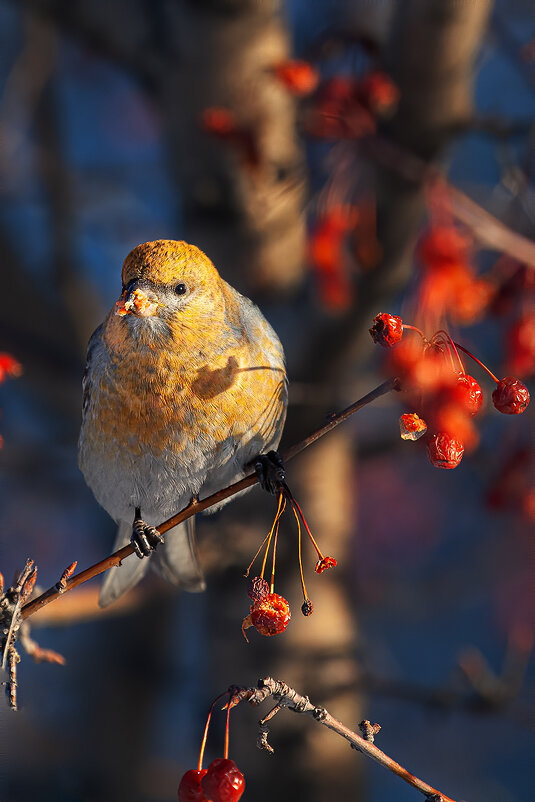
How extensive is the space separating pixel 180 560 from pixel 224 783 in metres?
0.99

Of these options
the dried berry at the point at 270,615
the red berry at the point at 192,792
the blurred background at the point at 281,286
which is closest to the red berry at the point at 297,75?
the blurred background at the point at 281,286

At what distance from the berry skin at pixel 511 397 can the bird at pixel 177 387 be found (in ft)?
1.53

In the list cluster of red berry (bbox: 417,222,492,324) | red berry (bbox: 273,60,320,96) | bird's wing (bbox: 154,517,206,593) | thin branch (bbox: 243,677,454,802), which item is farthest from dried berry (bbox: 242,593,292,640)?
red berry (bbox: 273,60,320,96)

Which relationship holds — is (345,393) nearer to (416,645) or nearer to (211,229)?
(211,229)

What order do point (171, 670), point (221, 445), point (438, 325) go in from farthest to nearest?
point (171, 670) < point (438, 325) < point (221, 445)

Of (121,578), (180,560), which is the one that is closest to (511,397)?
(180,560)

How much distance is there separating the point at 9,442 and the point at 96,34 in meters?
1.67

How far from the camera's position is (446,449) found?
4.25 feet

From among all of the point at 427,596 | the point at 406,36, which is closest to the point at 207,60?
the point at 406,36

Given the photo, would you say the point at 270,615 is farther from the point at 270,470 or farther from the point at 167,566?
the point at 167,566

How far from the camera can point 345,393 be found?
8.16 ft

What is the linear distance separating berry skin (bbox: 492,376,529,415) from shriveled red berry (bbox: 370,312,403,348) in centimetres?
23

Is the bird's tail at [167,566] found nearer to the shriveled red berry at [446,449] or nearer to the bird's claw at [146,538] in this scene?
the bird's claw at [146,538]

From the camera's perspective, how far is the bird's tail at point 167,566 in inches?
84.8
